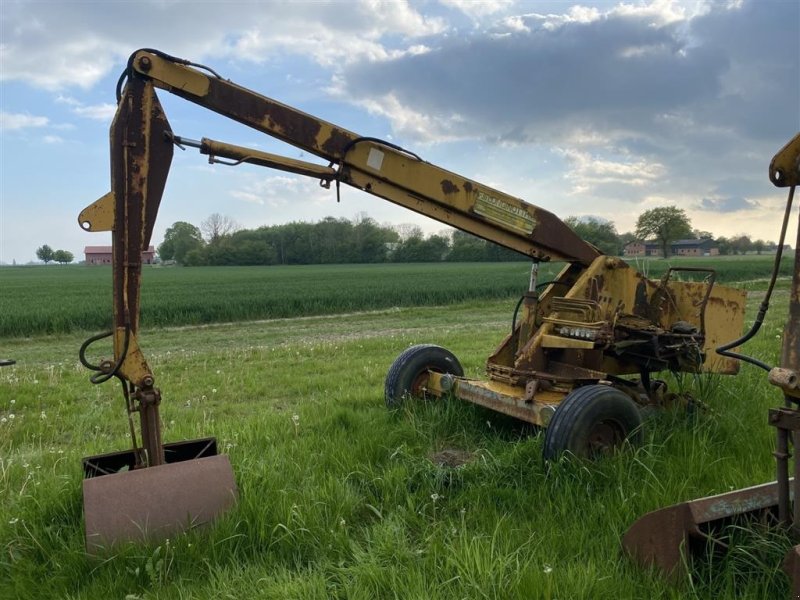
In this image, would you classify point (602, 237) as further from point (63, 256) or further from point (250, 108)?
point (63, 256)

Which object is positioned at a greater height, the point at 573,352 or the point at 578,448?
the point at 573,352

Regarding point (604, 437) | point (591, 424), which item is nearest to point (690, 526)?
point (591, 424)

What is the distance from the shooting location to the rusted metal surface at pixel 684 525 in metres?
2.71

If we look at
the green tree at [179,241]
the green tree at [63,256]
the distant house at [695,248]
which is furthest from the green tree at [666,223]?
the green tree at [63,256]

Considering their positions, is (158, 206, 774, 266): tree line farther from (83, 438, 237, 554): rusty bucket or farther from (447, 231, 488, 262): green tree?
(83, 438, 237, 554): rusty bucket

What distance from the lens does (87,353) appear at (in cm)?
1266

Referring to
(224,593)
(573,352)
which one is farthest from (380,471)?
(573,352)

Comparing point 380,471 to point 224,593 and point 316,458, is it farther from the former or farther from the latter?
A: point 224,593

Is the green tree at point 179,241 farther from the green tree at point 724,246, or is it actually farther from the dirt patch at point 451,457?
the dirt patch at point 451,457

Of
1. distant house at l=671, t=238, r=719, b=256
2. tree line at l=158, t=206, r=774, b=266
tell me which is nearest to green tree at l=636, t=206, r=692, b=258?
tree line at l=158, t=206, r=774, b=266

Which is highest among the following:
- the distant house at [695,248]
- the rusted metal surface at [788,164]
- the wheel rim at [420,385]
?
the distant house at [695,248]

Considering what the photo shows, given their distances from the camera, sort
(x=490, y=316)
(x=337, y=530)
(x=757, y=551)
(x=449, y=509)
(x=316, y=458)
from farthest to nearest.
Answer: (x=490, y=316) < (x=316, y=458) < (x=449, y=509) < (x=337, y=530) < (x=757, y=551)

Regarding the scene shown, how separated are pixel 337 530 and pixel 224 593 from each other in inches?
29.8

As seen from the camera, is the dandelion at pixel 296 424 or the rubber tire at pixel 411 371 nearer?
the dandelion at pixel 296 424
